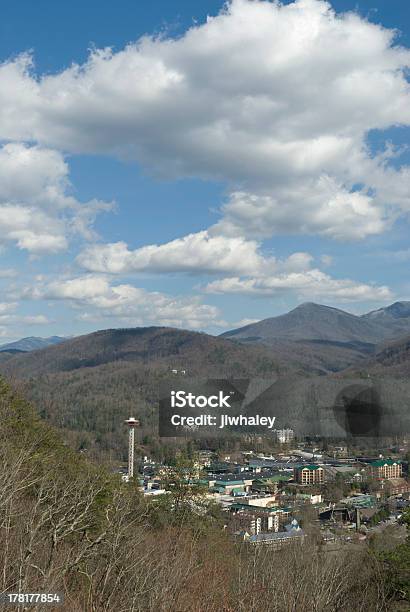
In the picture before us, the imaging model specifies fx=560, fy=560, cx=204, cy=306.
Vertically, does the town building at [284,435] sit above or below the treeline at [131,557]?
below

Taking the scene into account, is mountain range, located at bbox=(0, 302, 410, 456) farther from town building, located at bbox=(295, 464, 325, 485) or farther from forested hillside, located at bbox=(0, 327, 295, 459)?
town building, located at bbox=(295, 464, 325, 485)

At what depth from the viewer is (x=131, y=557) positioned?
7500mm

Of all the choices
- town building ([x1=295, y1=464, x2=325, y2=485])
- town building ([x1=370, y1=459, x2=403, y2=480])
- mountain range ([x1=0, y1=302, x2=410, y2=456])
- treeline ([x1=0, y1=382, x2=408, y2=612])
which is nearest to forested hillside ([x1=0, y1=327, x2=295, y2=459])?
mountain range ([x1=0, y1=302, x2=410, y2=456])

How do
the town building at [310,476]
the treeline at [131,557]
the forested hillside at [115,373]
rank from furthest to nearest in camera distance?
the forested hillside at [115,373] < the town building at [310,476] < the treeline at [131,557]

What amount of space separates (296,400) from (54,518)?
4260 centimetres

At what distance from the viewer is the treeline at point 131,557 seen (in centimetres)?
607

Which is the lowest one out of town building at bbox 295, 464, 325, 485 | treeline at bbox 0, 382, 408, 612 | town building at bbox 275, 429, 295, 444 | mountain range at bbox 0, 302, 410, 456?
town building at bbox 295, 464, 325, 485

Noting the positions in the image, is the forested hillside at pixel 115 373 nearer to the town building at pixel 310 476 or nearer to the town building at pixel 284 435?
the town building at pixel 284 435

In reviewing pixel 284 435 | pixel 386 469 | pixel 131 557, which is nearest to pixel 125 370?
pixel 284 435

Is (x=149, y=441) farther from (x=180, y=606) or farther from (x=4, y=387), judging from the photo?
(x=180, y=606)

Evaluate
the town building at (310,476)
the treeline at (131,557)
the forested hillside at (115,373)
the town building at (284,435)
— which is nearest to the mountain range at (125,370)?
the forested hillside at (115,373)

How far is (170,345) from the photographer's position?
14038 cm

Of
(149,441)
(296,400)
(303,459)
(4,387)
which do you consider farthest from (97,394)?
(4,387)

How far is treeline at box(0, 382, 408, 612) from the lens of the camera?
19.9 feet
